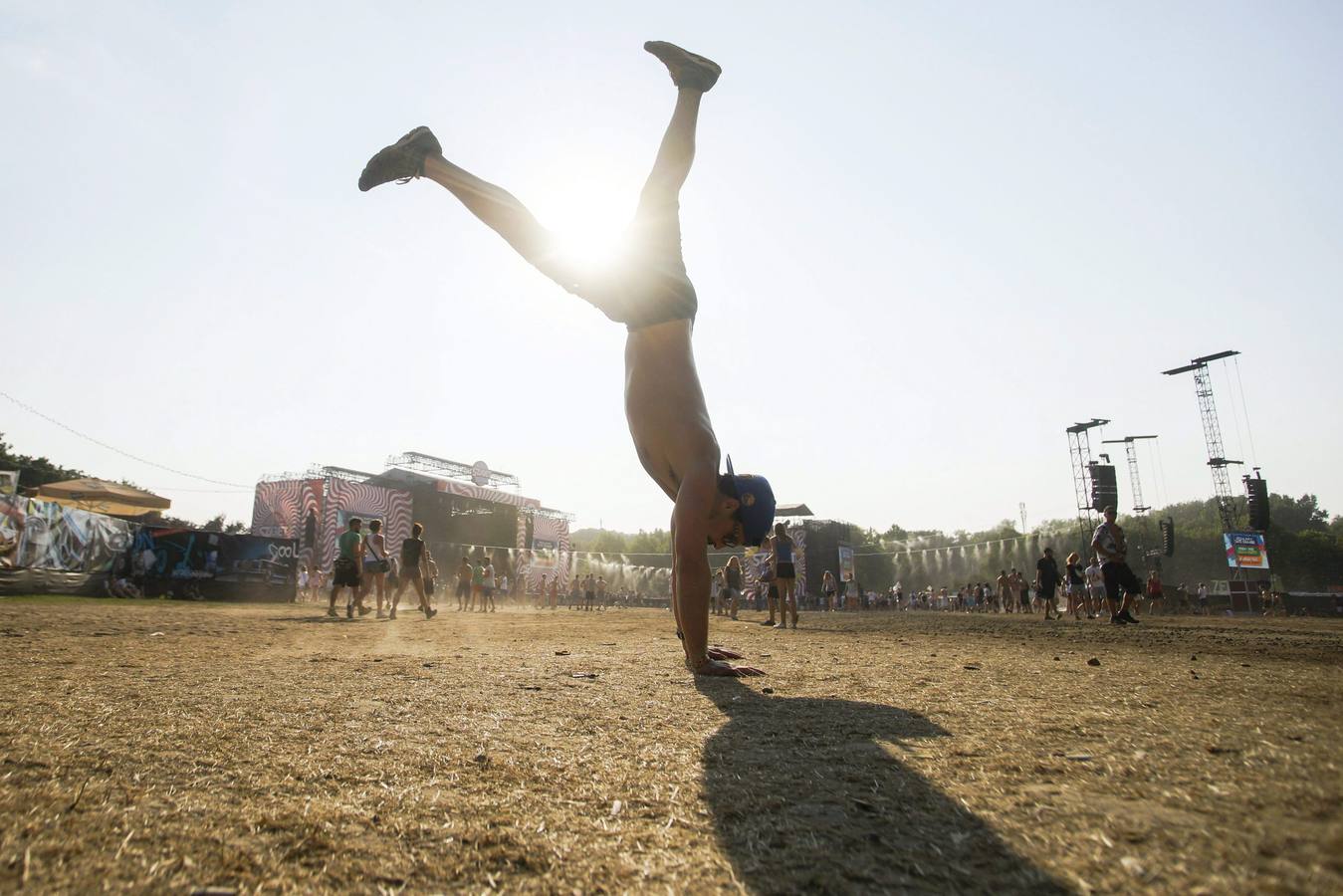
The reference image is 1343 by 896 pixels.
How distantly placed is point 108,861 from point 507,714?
113cm

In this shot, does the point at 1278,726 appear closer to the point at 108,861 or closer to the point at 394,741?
the point at 394,741

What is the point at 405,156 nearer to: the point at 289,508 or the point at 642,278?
the point at 642,278

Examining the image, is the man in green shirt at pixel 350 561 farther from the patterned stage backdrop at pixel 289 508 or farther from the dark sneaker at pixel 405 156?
the patterned stage backdrop at pixel 289 508

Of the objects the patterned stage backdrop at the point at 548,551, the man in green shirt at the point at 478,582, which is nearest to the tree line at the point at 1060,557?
the patterned stage backdrop at the point at 548,551

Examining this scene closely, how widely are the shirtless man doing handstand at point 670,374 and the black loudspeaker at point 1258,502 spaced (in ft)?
146

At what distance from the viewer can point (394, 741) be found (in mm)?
1628

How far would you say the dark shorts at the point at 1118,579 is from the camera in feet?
33.3

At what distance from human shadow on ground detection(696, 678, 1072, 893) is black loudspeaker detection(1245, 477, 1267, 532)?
4545cm

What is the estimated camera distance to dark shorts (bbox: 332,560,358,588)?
37.6ft

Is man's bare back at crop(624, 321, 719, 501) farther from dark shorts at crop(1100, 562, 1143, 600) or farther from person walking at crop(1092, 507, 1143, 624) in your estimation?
dark shorts at crop(1100, 562, 1143, 600)

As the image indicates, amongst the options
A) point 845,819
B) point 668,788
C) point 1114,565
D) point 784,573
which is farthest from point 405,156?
point 1114,565

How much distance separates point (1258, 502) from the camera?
3650cm

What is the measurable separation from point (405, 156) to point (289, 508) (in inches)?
1806

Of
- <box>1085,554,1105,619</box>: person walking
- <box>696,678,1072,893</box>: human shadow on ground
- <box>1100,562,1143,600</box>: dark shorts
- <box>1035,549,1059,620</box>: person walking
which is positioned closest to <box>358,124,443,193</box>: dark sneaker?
<box>696,678,1072,893</box>: human shadow on ground
